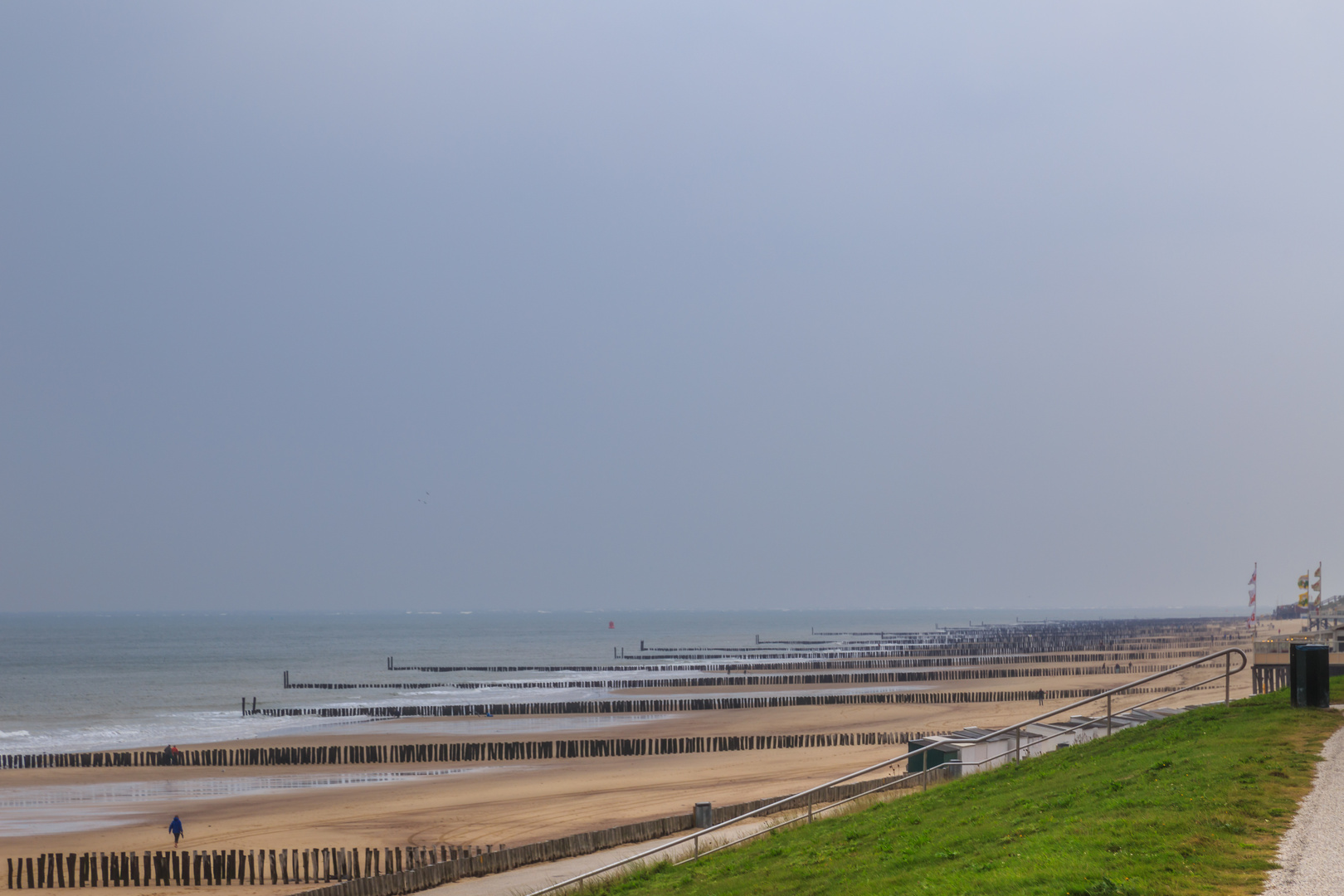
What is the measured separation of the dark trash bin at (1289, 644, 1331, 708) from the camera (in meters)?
19.6

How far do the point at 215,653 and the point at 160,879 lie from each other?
5606 inches

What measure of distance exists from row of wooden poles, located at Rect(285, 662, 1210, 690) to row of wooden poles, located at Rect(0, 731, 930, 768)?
42786mm

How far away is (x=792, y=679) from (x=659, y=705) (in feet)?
104

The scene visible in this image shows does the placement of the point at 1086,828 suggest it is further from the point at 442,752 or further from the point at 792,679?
the point at 792,679

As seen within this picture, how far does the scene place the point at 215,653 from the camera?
521ft

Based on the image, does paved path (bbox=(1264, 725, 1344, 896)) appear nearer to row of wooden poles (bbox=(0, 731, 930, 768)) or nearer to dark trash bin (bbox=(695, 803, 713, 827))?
dark trash bin (bbox=(695, 803, 713, 827))

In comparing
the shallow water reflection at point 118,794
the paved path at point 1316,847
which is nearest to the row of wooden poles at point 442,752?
the shallow water reflection at point 118,794

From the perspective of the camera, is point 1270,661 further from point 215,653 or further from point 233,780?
point 215,653

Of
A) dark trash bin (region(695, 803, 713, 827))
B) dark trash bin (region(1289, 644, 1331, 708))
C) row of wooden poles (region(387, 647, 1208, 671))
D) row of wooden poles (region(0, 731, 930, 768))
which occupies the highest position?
dark trash bin (region(1289, 644, 1331, 708))

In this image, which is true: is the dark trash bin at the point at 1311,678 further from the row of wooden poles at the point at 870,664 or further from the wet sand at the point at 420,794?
the row of wooden poles at the point at 870,664

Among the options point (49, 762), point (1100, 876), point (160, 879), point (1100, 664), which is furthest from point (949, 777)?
point (1100, 664)

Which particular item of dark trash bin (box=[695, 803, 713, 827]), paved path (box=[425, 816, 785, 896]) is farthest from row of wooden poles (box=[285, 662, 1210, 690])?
dark trash bin (box=[695, 803, 713, 827])

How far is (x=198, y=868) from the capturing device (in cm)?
2850

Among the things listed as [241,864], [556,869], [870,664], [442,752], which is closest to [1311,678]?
[556,869]
